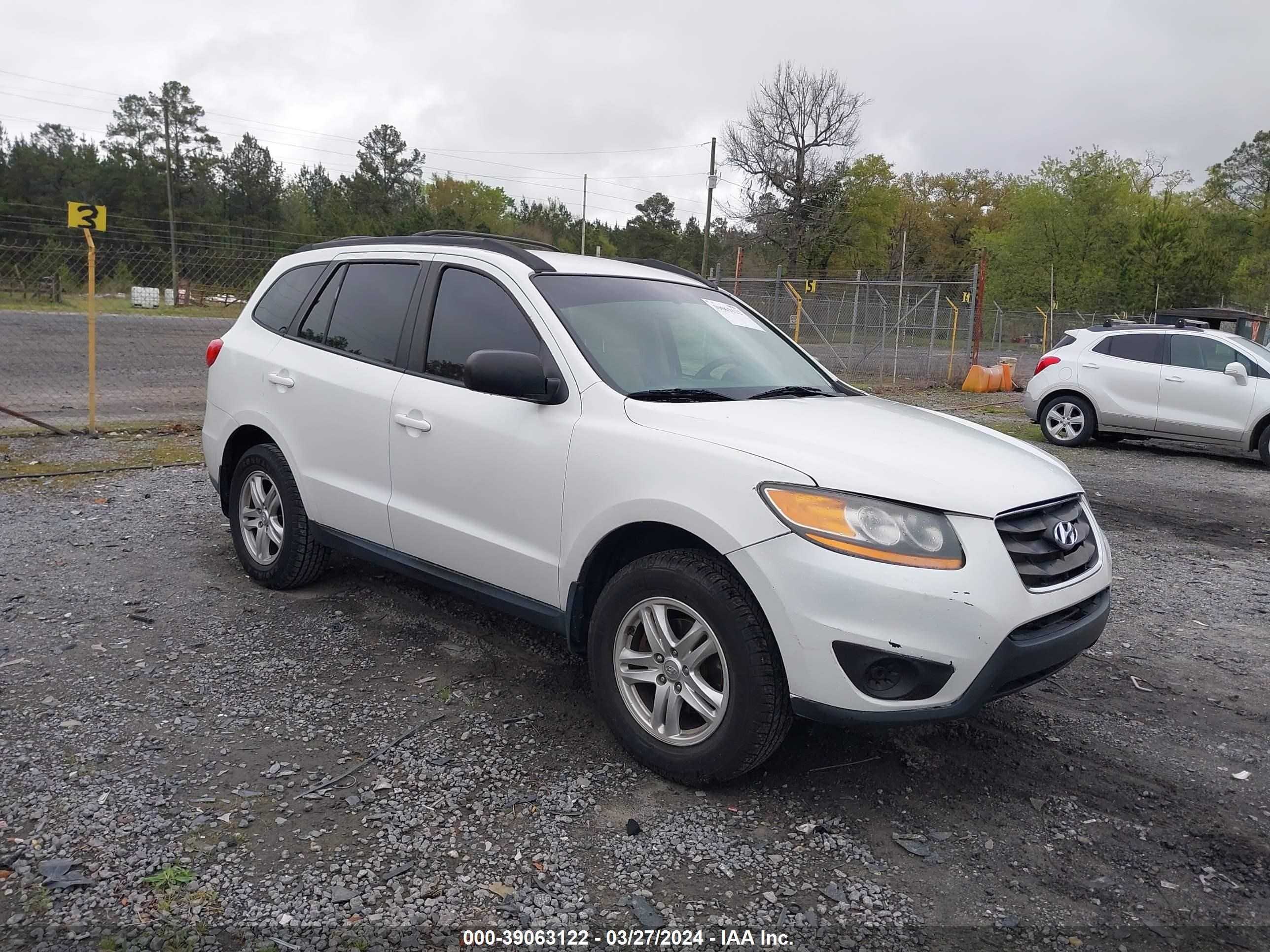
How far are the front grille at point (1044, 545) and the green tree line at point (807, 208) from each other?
36.8 meters

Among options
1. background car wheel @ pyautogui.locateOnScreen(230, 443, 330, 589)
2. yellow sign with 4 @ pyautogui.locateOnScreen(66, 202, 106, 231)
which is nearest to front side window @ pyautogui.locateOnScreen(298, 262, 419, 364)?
background car wheel @ pyautogui.locateOnScreen(230, 443, 330, 589)

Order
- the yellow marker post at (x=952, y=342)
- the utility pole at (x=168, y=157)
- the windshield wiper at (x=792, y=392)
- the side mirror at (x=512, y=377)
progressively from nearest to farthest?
the side mirror at (x=512, y=377) < the windshield wiper at (x=792, y=392) < the yellow marker post at (x=952, y=342) < the utility pole at (x=168, y=157)

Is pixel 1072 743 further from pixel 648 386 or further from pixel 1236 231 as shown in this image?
pixel 1236 231

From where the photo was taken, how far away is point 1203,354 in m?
11.3

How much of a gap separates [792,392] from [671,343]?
55 cm

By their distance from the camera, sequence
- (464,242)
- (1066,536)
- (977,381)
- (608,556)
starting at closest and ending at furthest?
1. (1066,536)
2. (608,556)
3. (464,242)
4. (977,381)

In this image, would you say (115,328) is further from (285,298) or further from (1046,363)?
(285,298)

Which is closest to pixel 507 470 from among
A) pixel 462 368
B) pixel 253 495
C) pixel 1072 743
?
pixel 462 368

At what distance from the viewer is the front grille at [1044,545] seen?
295cm

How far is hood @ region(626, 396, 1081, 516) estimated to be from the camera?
9.57 feet

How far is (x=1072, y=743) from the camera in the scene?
3.64 metres

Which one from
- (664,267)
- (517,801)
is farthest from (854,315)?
(517,801)

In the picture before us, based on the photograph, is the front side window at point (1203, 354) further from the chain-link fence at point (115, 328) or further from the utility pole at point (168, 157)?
the utility pole at point (168, 157)

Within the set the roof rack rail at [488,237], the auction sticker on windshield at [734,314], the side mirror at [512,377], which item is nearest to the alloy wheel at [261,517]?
the roof rack rail at [488,237]
